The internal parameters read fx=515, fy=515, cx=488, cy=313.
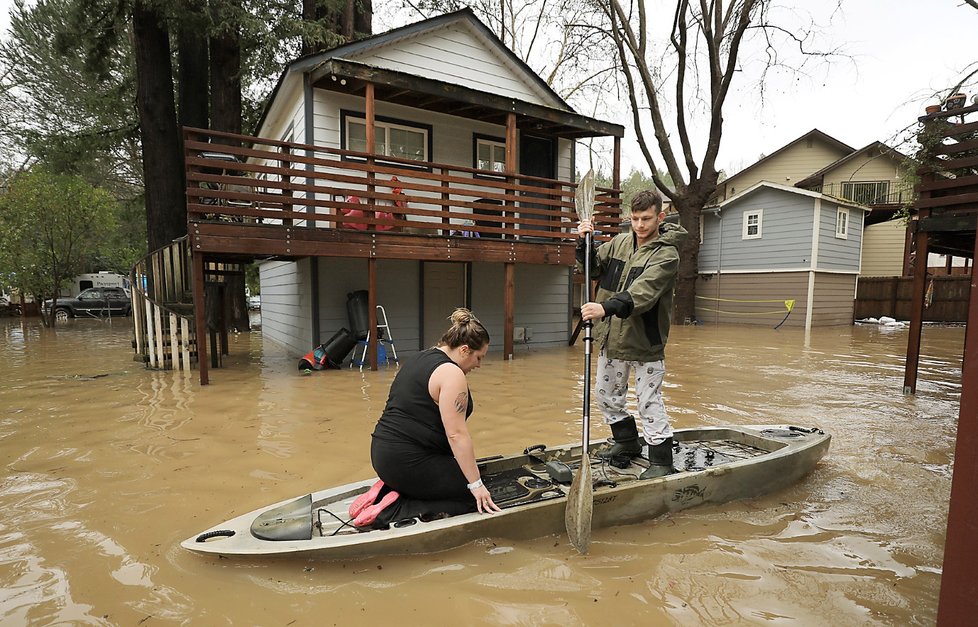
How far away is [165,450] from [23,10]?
20001 millimetres

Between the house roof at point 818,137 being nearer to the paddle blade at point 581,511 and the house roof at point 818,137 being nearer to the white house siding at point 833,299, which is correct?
the white house siding at point 833,299

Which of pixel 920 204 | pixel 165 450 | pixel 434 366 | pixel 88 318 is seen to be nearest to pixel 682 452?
pixel 434 366

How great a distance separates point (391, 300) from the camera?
34.8ft

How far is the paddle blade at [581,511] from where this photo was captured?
2922mm

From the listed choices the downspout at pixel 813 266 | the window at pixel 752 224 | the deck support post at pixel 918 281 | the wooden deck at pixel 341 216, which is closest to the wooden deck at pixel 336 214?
the wooden deck at pixel 341 216

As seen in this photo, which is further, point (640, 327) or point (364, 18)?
point (364, 18)

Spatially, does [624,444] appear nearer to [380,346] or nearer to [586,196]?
[586,196]

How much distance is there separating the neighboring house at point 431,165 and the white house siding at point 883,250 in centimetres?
1955

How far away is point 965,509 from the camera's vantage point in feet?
5.71

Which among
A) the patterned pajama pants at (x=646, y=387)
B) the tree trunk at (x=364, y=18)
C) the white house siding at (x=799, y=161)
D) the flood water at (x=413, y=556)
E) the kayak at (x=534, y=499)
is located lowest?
the flood water at (x=413, y=556)

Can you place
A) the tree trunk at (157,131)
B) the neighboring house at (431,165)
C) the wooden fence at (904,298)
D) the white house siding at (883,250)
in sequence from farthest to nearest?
the white house siding at (883,250) → the wooden fence at (904,298) → the tree trunk at (157,131) → the neighboring house at (431,165)

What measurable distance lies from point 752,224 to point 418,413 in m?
20.9

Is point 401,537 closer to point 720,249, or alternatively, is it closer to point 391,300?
point 391,300

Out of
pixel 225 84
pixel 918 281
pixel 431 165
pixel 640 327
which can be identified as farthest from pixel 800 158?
pixel 640 327
